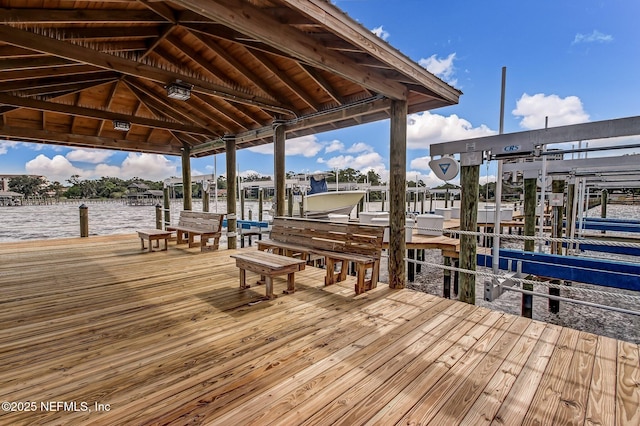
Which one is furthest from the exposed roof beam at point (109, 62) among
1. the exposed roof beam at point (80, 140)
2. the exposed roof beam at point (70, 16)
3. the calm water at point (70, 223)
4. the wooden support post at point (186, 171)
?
the calm water at point (70, 223)

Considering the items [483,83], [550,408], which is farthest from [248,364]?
[483,83]

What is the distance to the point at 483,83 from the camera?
6715mm

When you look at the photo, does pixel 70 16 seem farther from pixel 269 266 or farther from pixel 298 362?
pixel 298 362

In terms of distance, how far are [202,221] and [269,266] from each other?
14.2 feet

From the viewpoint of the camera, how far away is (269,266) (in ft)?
11.5

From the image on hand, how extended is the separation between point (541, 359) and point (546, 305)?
4931 mm

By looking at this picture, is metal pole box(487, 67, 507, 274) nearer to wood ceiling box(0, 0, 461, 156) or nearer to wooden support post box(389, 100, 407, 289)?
wood ceiling box(0, 0, 461, 156)

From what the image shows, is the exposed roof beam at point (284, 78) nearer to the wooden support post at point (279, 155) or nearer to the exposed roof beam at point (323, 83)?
the exposed roof beam at point (323, 83)

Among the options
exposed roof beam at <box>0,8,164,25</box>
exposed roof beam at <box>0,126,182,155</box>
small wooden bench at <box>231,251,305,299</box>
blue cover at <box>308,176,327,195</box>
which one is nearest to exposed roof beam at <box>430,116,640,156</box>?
small wooden bench at <box>231,251,305,299</box>

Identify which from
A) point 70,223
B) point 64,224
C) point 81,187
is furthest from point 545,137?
point 81,187

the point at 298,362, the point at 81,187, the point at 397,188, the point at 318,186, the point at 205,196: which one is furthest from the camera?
the point at 81,187

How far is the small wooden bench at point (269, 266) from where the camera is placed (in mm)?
3524

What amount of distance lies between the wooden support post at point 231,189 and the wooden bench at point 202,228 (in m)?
0.39

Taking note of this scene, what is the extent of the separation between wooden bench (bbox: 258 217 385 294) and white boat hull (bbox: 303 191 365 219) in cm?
995
